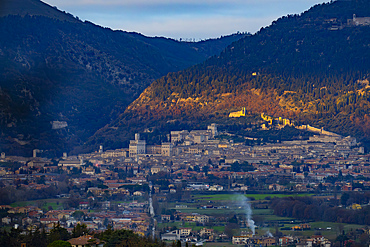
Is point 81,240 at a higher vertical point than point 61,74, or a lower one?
lower

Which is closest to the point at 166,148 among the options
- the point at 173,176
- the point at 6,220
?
the point at 173,176

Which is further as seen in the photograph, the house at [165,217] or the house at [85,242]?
the house at [165,217]

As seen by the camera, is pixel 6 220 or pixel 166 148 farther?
pixel 166 148

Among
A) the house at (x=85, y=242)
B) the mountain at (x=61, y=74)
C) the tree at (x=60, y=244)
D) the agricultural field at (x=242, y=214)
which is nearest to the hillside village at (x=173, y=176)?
the agricultural field at (x=242, y=214)

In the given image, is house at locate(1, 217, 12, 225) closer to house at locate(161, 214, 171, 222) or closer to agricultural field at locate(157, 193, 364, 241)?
agricultural field at locate(157, 193, 364, 241)

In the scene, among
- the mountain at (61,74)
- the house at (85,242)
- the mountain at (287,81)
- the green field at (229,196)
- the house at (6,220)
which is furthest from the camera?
the mountain at (287,81)

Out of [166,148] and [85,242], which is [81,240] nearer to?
[85,242]

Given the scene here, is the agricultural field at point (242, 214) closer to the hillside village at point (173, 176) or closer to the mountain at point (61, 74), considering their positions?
the hillside village at point (173, 176)
